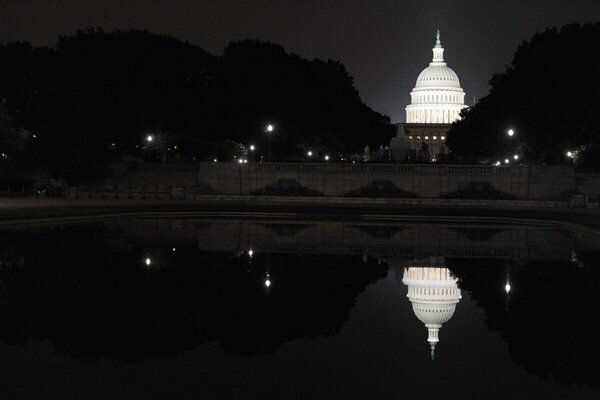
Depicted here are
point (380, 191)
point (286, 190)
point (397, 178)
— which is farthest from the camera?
point (286, 190)

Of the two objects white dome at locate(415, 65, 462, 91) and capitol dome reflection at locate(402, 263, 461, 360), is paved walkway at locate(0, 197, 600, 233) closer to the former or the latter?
capitol dome reflection at locate(402, 263, 461, 360)

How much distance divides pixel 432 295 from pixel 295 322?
148 inches

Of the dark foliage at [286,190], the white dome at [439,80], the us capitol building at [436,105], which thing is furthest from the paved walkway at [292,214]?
the white dome at [439,80]

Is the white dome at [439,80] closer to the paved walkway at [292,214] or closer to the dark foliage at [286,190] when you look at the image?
the dark foliage at [286,190]

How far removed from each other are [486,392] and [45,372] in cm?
583

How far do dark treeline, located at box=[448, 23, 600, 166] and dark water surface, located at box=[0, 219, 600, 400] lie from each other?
46.3 m

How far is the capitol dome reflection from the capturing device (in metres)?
14.1

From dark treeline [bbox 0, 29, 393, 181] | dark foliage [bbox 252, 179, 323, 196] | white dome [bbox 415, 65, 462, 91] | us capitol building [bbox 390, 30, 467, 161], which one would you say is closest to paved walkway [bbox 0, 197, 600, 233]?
dark foliage [bbox 252, 179, 323, 196]

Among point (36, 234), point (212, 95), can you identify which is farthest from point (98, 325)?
point (212, 95)

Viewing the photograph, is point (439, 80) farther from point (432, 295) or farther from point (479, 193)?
point (432, 295)

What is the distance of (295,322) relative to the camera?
13867 millimetres

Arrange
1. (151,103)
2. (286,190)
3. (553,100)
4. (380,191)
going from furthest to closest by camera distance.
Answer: (151,103)
(553,100)
(286,190)
(380,191)

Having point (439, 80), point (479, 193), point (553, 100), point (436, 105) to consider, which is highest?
point (439, 80)

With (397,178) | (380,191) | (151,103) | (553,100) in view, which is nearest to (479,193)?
(397,178)
